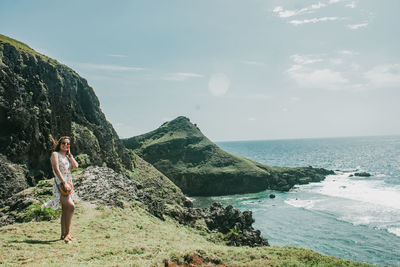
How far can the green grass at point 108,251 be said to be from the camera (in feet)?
32.1

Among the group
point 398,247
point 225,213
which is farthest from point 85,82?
point 398,247

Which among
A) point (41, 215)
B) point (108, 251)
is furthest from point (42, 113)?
point (108, 251)

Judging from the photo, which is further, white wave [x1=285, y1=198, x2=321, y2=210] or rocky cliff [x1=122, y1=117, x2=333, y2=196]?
rocky cliff [x1=122, y1=117, x2=333, y2=196]

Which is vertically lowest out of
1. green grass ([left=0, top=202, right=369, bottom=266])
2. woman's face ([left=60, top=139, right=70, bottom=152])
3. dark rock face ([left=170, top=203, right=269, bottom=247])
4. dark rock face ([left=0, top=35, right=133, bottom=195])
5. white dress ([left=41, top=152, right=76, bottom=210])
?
dark rock face ([left=170, top=203, right=269, bottom=247])

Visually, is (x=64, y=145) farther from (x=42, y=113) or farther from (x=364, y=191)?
(x=364, y=191)

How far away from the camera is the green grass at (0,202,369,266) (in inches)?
386

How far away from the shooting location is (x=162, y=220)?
24.5 meters

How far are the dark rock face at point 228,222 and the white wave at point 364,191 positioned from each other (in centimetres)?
4891

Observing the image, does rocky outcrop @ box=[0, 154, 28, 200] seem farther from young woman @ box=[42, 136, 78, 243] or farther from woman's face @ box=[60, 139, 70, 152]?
woman's face @ box=[60, 139, 70, 152]

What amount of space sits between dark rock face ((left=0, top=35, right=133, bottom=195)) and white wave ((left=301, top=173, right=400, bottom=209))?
2687 inches

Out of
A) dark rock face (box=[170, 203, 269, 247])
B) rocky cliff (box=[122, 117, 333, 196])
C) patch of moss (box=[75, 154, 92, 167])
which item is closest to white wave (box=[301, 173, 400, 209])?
rocky cliff (box=[122, 117, 333, 196])

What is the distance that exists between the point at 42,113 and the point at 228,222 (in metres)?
30.7

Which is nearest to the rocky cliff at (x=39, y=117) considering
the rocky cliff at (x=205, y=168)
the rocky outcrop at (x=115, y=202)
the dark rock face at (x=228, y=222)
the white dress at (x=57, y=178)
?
the rocky outcrop at (x=115, y=202)

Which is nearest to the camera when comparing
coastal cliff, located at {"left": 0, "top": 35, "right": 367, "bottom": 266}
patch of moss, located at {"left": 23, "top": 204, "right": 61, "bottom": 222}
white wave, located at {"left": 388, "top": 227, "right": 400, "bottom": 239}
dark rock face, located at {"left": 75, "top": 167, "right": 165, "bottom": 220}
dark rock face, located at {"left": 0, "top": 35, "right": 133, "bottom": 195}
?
coastal cliff, located at {"left": 0, "top": 35, "right": 367, "bottom": 266}
